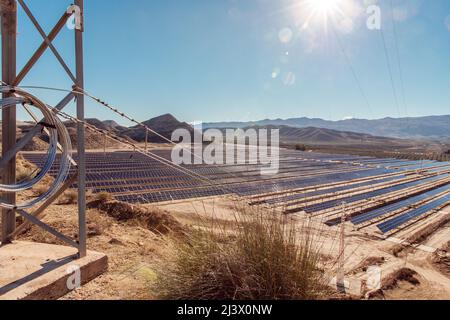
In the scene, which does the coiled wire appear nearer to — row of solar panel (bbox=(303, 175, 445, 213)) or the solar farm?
the solar farm

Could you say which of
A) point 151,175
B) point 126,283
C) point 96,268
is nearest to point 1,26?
point 96,268

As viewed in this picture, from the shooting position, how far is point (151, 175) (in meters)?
19.1

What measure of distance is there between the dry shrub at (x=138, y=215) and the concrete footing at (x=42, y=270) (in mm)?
2818

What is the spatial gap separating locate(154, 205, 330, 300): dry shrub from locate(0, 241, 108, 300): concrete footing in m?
1.20

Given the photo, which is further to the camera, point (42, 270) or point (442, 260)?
point (442, 260)

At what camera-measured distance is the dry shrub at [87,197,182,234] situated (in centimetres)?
695

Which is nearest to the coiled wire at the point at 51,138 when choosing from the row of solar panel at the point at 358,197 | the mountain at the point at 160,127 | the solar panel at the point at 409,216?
the row of solar panel at the point at 358,197

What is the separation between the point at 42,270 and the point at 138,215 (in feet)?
12.4

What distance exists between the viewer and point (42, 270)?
337 cm

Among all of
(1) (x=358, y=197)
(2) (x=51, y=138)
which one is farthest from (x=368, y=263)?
(1) (x=358, y=197)

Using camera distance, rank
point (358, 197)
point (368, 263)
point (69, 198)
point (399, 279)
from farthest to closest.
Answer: point (358, 197), point (69, 198), point (368, 263), point (399, 279)

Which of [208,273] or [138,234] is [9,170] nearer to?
[138,234]

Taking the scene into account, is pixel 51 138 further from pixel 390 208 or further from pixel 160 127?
pixel 160 127

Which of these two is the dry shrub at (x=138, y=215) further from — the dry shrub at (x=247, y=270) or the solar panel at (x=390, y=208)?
the solar panel at (x=390, y=208)
